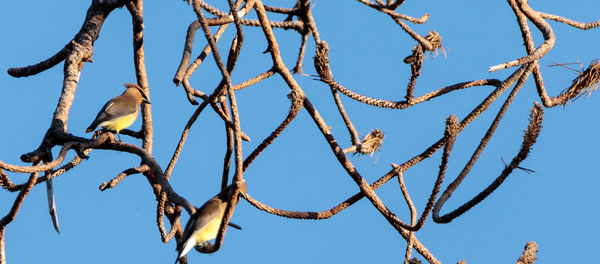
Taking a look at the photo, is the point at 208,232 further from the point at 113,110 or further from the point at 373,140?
the point at 113,110

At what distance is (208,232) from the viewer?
497 centimetres

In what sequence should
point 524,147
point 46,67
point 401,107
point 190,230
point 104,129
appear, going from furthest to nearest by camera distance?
point 104,129, point 46,67, point 401,107, point 190,230, point 524,147

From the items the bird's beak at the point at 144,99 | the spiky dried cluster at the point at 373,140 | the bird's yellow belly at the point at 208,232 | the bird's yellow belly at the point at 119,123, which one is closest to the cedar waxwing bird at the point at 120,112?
the bird's yellow belly at the point at 119,123

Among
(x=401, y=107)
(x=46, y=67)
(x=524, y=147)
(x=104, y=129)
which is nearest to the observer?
(x=524, y=147)

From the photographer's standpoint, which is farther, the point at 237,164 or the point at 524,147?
the point at 524,147

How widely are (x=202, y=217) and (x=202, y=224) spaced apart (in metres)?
0.04

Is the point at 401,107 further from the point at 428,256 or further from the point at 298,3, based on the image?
the point at 298,3

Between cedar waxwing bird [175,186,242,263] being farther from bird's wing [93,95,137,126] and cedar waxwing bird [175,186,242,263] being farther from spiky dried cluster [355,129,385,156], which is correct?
bird's wing [93,95,137,126]

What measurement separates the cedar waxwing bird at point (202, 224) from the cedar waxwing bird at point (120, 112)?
64.1 inches

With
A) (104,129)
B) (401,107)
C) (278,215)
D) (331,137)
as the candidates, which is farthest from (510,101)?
(104,129)

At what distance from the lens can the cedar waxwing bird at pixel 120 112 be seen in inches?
257

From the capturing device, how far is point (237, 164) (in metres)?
3.58

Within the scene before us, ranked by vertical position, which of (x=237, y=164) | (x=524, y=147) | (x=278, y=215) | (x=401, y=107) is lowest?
(x=237, y=164)

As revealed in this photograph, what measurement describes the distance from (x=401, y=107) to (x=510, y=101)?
65cm
